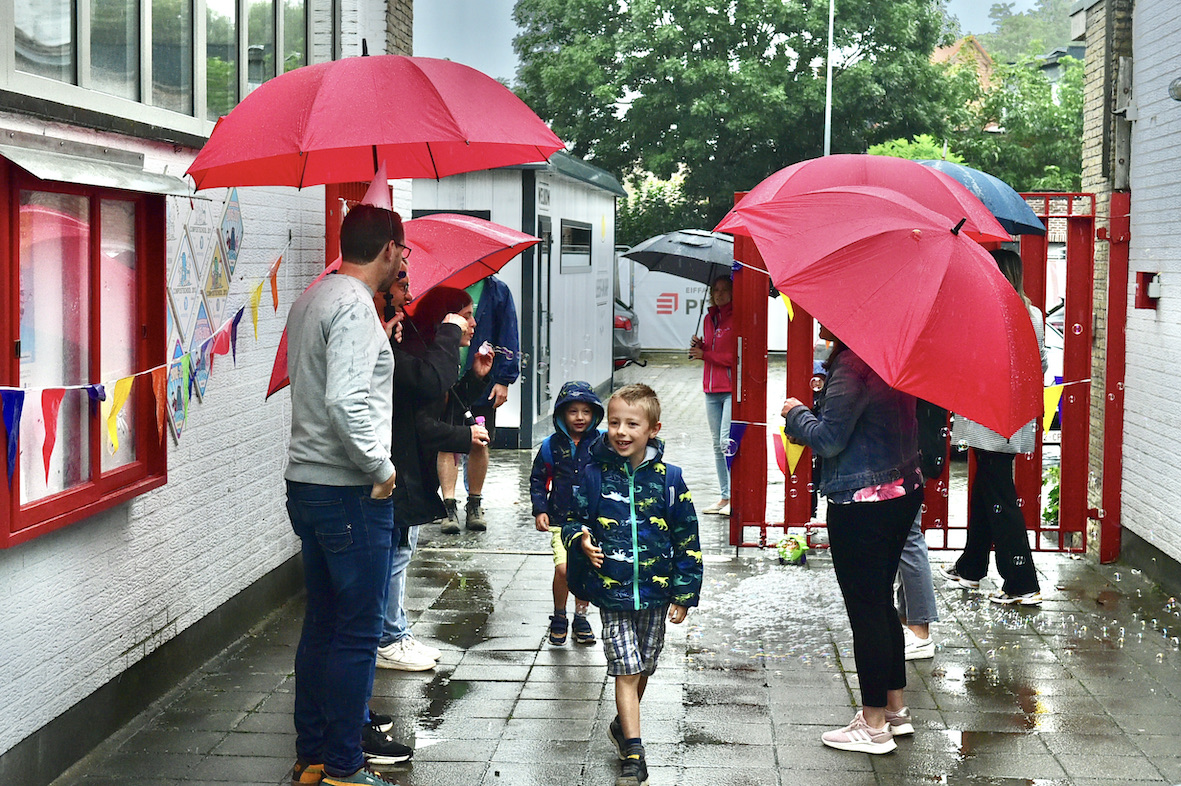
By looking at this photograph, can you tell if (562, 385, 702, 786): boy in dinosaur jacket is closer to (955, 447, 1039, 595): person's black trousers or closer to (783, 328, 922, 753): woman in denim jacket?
(783, 328, 922, 753): woman in denim jacket

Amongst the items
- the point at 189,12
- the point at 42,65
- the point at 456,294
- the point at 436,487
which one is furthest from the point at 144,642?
the point at 189,12

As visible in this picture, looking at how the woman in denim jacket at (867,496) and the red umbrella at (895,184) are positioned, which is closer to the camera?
the woman in denim jacket at (867,496)

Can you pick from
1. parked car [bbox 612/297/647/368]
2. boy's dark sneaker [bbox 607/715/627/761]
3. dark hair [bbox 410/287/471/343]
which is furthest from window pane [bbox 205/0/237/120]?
parked car [bbox 612/297/647/368]

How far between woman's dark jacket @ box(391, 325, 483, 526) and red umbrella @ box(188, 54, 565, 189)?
0.79 meters

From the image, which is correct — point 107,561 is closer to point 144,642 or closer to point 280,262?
point 144,642

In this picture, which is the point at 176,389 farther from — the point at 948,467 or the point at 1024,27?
the point at 1024,27

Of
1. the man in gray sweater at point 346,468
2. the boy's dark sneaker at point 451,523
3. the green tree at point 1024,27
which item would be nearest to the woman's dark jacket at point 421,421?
the man in gray sweater at point 346,468

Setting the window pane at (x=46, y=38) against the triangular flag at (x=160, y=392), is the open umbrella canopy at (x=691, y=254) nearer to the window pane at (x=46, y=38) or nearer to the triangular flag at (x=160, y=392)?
the triangular flag at (x=160, y=392)

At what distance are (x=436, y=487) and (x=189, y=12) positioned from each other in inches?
100

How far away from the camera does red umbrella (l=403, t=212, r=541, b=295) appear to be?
17.5 ft

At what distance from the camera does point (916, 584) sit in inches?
246

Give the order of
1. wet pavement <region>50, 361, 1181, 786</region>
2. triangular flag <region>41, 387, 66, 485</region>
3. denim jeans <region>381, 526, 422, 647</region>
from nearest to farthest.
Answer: triangular flag <region>41, 387, 66, 485</region>
wet pavement <region>50, 361, 1181, 786</region>
denim jeans <region>381, 526, 422, 647</region>

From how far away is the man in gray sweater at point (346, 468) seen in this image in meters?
4.28

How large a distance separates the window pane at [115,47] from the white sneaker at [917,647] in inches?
165
